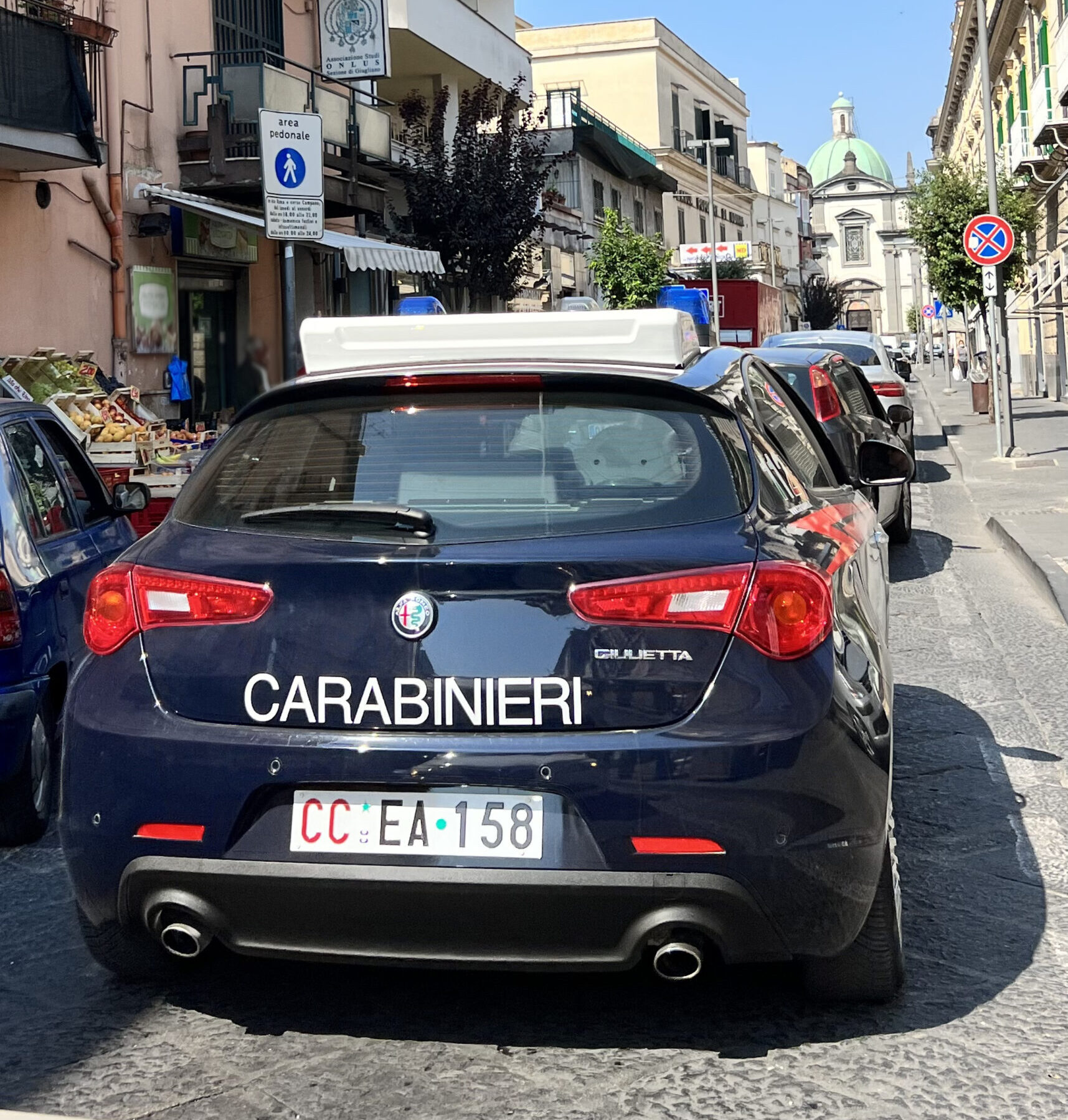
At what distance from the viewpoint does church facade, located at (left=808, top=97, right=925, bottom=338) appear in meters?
164

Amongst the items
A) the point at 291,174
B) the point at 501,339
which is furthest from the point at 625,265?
the point at 501,339

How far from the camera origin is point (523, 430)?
3494mm

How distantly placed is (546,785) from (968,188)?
3165 cm

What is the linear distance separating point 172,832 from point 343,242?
17.0 m

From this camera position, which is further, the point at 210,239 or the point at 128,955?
the point at 210,239

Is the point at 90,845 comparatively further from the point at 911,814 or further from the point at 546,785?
the point at 911,814

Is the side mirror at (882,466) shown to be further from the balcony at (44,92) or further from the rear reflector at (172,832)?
the balcony at (44,92)

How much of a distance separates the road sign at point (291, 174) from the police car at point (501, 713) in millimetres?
7666

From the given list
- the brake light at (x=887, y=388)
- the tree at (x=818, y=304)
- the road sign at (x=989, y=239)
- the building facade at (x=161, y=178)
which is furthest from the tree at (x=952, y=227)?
the tree at (x=818, y=304)

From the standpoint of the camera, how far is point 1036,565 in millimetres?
10680

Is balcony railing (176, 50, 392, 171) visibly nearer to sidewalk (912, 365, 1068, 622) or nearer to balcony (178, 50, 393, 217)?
balcony (178, 50, 393, 217)

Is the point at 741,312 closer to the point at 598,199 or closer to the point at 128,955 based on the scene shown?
the point at 598,199

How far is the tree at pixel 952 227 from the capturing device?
3244 centimetres

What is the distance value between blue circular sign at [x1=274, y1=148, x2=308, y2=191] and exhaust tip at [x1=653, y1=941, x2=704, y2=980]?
8529 mm
